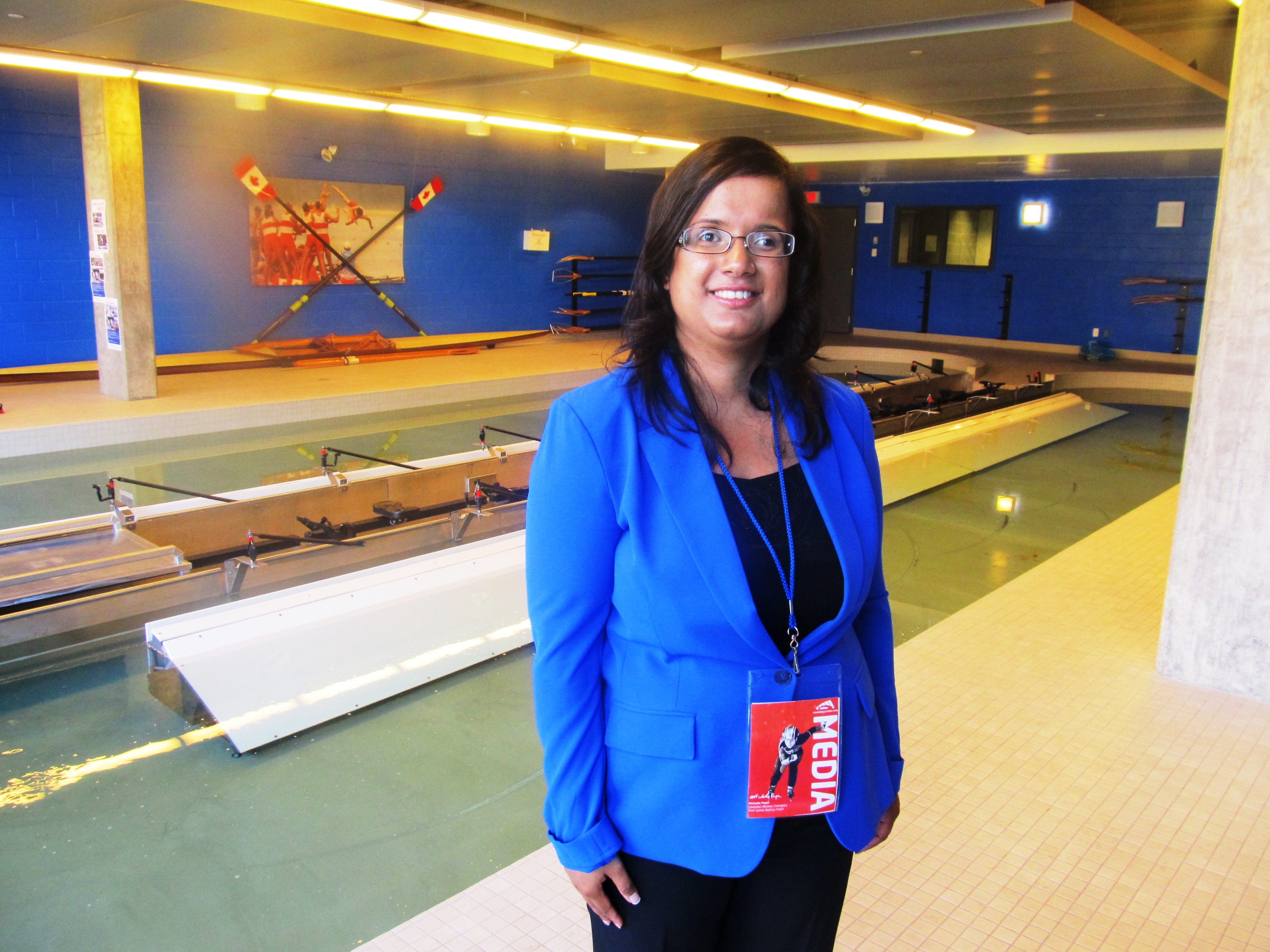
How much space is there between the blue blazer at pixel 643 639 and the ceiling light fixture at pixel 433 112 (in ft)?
30.2

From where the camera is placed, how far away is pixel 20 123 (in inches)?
381

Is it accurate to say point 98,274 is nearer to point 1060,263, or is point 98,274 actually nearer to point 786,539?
point 786,539

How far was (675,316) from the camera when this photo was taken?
1290 mm

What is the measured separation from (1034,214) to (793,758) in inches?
649

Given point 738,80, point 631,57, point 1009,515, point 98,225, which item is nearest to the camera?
point 631,57

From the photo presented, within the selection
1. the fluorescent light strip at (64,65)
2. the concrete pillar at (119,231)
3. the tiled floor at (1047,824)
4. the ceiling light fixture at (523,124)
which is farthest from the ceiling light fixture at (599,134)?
the tiled floor at (1047,824)

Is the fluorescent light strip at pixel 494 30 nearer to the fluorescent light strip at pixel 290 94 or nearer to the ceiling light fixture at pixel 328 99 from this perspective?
the fluorescent light strip at pixel 290 94

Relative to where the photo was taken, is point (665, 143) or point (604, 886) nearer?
point (604, 886)

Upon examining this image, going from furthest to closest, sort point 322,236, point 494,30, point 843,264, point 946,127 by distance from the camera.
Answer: point 843,264, point 322,236, point 946,127, point 494,30

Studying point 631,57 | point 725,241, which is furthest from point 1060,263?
point 725,241

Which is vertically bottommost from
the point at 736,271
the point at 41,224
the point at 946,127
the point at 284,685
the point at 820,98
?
the point at 284,685

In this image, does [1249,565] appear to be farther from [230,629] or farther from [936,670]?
[230,629]

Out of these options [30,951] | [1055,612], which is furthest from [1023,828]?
[30,951]

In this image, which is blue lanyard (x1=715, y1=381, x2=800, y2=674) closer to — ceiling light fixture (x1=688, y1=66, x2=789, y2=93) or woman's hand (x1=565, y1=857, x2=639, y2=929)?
woman's hand (x1=565, y1=857, x2=639, y2=929)
